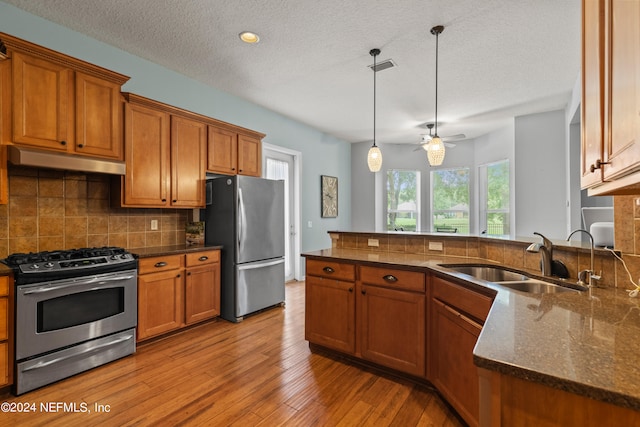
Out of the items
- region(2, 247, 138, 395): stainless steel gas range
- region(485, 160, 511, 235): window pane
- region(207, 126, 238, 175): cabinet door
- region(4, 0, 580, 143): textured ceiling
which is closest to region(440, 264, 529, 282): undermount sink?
region(4, 0, 580, 143): textured ceiling

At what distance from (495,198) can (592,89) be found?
517 cm

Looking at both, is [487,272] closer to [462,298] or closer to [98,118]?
[462,298]

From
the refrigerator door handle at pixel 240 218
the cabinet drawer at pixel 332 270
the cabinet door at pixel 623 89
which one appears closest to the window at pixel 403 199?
the refrigerator door handle at pixel 240 218

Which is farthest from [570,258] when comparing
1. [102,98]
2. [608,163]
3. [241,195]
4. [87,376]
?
[102,98]

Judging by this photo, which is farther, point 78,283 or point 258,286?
point 258,286

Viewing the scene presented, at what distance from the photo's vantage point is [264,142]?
15.0 feet

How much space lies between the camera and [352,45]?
289 centimetres

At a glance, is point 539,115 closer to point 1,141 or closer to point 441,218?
point 441,218

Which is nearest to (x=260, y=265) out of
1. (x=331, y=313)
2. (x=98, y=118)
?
(x=331, y=313)

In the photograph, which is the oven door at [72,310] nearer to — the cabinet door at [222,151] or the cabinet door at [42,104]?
the cabinet door at [42,104]

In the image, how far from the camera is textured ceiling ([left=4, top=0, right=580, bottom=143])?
2.39m

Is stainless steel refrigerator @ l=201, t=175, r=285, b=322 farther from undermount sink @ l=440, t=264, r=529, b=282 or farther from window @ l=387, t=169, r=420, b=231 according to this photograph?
window @ l=387, t=169, r=420, b=231

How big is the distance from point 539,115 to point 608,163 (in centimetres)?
462

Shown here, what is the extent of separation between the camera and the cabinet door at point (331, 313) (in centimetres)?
245
